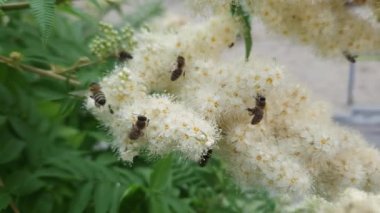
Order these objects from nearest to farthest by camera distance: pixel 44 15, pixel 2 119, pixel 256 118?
pixel 44 15
pixel 256 118
pixel 2 119

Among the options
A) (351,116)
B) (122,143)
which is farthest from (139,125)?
(351,116)

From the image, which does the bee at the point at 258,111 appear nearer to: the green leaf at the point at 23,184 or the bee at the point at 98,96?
the bee at the point at 98,96

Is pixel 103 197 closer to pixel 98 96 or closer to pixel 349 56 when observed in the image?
pixel 98 96

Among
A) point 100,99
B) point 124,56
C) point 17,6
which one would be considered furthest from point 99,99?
point 17,6

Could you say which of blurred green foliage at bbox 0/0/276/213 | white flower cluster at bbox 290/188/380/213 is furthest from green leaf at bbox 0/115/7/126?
white flower cluster at bbox 290/188/380/213

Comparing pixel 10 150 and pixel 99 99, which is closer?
pixel 99 99

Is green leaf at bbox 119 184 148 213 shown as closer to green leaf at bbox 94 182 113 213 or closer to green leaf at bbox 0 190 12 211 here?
green leaf at bbox 94 182 113 213
